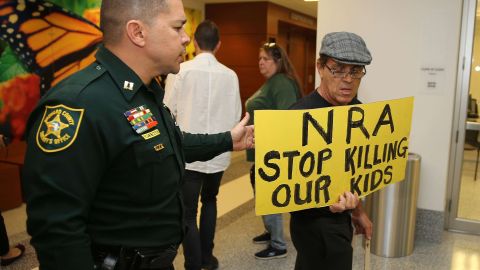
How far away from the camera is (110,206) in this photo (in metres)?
1.04

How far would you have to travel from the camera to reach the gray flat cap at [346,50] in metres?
1.47

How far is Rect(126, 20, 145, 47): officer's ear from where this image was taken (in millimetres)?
1060

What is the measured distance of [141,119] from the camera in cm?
106

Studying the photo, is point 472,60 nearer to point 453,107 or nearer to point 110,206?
point 453,107

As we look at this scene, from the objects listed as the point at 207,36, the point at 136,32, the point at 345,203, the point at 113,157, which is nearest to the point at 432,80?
the point at 207,36

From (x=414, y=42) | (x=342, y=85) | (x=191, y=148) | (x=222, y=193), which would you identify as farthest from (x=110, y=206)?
(x=222, y=193)

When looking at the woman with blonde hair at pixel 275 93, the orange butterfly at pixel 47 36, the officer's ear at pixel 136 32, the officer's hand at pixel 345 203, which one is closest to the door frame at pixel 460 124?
the woman with blonde hair at pixel 275 93

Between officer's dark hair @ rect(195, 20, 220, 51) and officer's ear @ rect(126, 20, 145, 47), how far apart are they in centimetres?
146

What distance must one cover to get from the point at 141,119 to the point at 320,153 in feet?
2.24

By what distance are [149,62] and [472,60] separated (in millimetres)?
2942

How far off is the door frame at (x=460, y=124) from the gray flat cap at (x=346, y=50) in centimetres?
209

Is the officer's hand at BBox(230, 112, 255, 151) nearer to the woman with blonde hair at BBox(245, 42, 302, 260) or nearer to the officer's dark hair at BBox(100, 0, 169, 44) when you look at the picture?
the officer's dark hair at BBox(100, 0, 169, 44)

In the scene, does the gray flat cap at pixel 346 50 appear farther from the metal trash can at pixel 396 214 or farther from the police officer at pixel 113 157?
the metal trash can at pixel 396 214

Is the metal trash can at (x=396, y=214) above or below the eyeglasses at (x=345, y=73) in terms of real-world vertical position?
below
